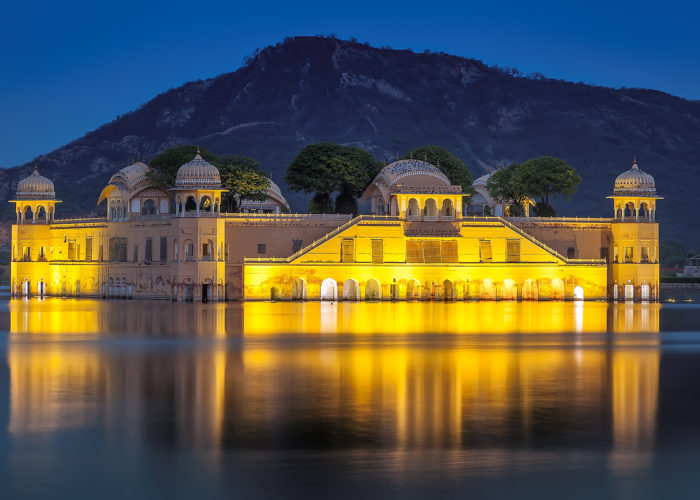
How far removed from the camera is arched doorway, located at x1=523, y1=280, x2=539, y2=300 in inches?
2970

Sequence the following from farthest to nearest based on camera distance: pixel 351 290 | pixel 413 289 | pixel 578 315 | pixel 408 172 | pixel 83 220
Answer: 1. pixel 83 220
2. pixel 408 172
3. pixel 413 289
4. pixel 351 290
5. pixel 578 315

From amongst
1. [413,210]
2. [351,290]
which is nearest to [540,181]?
[413,210]

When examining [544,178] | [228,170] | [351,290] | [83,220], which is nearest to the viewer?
[351,290]

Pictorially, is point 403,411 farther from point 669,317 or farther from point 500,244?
point 500,244

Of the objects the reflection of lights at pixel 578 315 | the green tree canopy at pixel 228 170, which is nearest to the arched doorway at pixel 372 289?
the reflection of lights at pixel 578 315

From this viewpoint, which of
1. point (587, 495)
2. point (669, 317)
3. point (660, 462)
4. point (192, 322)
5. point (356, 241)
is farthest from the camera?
point (356, 241)

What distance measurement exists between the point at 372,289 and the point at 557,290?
1173cm

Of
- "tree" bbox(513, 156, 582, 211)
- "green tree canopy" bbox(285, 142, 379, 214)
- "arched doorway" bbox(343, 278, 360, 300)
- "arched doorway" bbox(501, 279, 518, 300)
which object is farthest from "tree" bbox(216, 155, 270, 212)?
"arched doorway" bbox(501, 279, 518, 300)

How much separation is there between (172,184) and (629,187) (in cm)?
3022

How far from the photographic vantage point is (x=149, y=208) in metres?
82.2

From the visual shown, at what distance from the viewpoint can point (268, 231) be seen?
74.1 m

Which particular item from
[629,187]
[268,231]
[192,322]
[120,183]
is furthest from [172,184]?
[192,322]

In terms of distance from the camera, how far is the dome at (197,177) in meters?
71.7

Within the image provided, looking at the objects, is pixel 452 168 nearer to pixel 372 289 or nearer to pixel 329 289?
pixel 372 289
